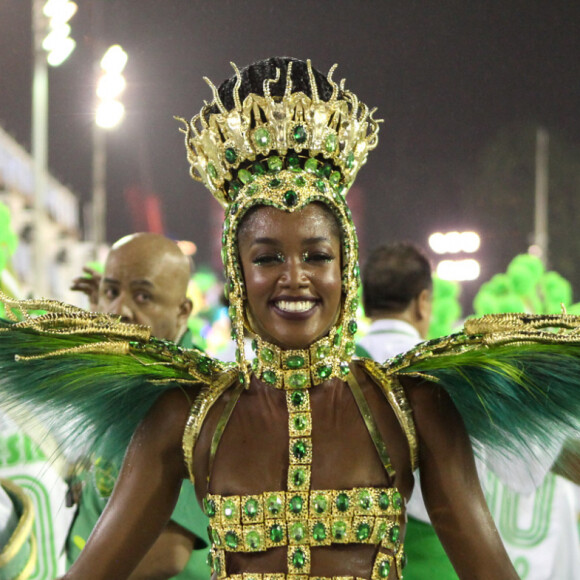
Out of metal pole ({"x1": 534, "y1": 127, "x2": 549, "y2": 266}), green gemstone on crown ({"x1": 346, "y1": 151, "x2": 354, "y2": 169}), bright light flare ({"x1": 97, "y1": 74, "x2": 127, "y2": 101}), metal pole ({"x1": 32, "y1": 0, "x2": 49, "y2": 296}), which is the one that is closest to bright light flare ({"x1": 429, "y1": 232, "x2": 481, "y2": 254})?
metal pole ({"x1": 534, "y1": 127, "x2": 549, "y2": 266})

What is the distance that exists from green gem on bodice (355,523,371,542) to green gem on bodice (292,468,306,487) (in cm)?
14

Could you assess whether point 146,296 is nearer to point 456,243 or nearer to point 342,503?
point 342,503

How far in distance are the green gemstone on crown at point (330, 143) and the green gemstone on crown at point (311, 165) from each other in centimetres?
4

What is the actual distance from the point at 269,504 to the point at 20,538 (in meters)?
0.85

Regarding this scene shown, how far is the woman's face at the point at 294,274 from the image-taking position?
70.7 inches

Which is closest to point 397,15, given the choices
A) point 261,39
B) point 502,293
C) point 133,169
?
point 261,39

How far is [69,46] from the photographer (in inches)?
200

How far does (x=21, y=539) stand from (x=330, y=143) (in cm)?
128

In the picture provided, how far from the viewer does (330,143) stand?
190 centimetres

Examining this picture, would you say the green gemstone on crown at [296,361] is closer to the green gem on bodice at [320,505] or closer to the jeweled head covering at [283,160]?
the jeweled head covering at [283,160]

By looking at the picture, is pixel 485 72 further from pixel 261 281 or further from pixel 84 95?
pixel 261 281

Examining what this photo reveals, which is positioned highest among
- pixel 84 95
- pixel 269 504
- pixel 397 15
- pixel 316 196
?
pixel 397 15

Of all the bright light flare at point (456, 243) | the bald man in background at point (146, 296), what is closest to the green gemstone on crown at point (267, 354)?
the bald man in background at point (146, 296)

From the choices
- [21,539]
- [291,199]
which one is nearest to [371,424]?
[291,199]
